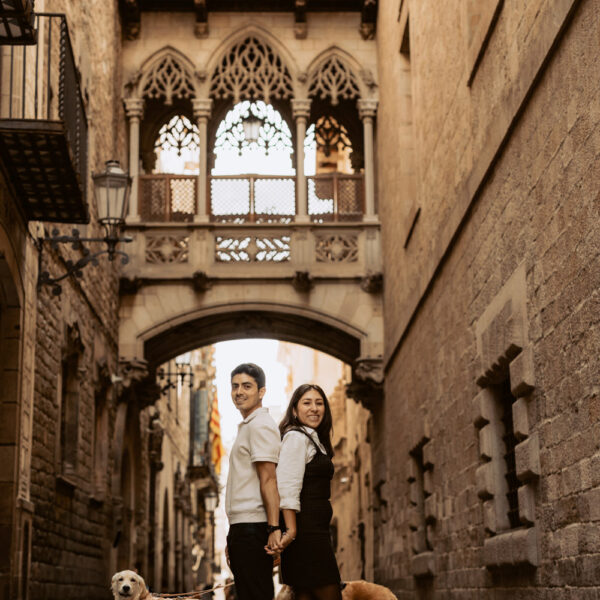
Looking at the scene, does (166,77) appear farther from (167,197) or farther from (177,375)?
(177,375)

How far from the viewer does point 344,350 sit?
826 inches

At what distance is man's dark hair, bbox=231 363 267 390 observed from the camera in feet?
17.9

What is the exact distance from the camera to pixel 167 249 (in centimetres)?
1902

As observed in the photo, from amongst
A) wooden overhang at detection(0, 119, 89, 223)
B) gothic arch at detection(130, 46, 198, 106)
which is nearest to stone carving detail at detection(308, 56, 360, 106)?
gothic arch at detection(130, 46, 198, 106)

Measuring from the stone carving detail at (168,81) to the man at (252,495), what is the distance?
14.8 m

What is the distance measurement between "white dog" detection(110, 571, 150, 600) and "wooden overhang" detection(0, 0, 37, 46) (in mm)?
4055

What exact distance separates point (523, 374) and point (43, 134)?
462cm

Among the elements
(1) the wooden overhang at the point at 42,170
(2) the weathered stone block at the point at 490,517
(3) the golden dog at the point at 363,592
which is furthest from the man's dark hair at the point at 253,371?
(1) the wooden overhang at the point at 42,170

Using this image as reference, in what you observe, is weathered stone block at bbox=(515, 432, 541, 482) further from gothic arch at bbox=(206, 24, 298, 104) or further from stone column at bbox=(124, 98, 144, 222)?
gothic arch at bbox=(206, 24, 298, 104)

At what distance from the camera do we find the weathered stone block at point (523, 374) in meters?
7.29

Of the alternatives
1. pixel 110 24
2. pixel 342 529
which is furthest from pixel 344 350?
pixel 342 529

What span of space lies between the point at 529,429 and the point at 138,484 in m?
17.4

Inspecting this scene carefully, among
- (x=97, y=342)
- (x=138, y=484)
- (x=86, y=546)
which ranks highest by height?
(x=97, y=342)

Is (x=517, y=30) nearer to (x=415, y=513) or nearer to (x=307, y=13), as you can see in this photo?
(x=415, y=513)
